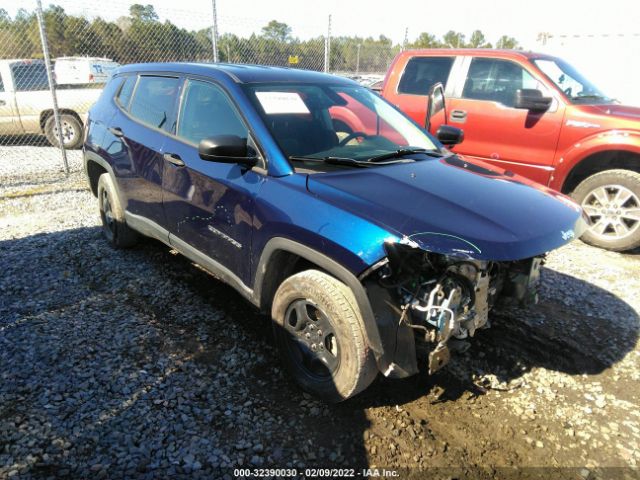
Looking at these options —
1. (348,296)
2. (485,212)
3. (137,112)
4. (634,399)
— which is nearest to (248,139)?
(348,296)

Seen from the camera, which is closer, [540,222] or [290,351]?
[540,222]

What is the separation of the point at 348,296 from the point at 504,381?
139 cm

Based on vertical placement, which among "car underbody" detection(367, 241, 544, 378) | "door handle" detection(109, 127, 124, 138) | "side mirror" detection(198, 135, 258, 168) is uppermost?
"side mirror" detection(198, 135, 258, 168)

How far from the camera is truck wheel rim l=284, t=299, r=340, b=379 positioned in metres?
2.60

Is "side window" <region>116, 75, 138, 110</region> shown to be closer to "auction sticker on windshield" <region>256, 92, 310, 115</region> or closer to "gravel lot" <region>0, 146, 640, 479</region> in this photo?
"gravel lot" <region>0, 146, 640, 479</region>

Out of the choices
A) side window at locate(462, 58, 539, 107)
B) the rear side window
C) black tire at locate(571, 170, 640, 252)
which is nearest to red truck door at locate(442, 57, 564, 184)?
side window at locate(462, 58, 539, 107)

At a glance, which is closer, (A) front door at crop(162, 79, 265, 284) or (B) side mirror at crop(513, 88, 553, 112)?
(A) front door at crop(162, 79, 265, 284)

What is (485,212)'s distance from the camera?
235 cm

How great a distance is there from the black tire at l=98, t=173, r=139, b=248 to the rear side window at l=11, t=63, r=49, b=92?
602 centimetres

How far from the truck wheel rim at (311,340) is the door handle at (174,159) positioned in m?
1.45

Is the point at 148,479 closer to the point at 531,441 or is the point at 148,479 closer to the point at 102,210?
the point at 531,441

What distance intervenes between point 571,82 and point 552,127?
29.5 inches

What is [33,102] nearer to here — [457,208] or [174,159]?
[174,159]

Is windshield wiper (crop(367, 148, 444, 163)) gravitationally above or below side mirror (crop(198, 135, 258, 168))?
below
